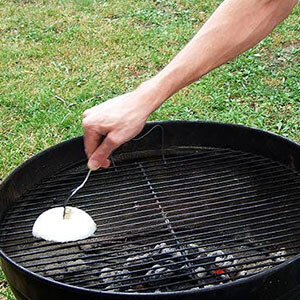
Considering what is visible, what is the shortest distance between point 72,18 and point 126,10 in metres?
0.57

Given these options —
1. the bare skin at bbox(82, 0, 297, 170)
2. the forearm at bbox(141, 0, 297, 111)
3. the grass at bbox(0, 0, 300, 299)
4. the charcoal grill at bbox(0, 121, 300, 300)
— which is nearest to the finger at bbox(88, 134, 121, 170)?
the bare skin at bbox(82, 0, 297, 170)

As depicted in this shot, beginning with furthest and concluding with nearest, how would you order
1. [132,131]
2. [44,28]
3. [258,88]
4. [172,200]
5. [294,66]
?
[44,28] < [294,66] < [258,88] < [172,200] < [132,131]

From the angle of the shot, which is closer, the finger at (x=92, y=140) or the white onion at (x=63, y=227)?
the finger at (x=92, y=140)

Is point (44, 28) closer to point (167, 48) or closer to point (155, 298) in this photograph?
point (167, 48)

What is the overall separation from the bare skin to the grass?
1176 millimetres

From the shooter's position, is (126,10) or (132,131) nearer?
(132,131)

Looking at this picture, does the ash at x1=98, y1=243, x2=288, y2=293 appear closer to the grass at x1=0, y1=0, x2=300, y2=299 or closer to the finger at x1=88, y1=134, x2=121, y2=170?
the finger at x1=88, y1=134, x2=121, y2=170

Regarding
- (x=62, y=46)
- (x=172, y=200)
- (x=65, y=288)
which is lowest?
(x=65, y=288)

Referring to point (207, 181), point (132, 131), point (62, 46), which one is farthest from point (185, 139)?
point (62, 46)

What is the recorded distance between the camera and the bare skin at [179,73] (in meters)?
1.65

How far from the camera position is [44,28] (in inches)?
213

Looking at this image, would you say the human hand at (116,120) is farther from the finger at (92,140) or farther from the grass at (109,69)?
the grass at (109,69)

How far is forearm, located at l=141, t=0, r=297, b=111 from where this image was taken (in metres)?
1.70

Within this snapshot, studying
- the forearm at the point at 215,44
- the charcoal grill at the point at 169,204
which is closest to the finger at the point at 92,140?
the forearm at the point at 215,44
